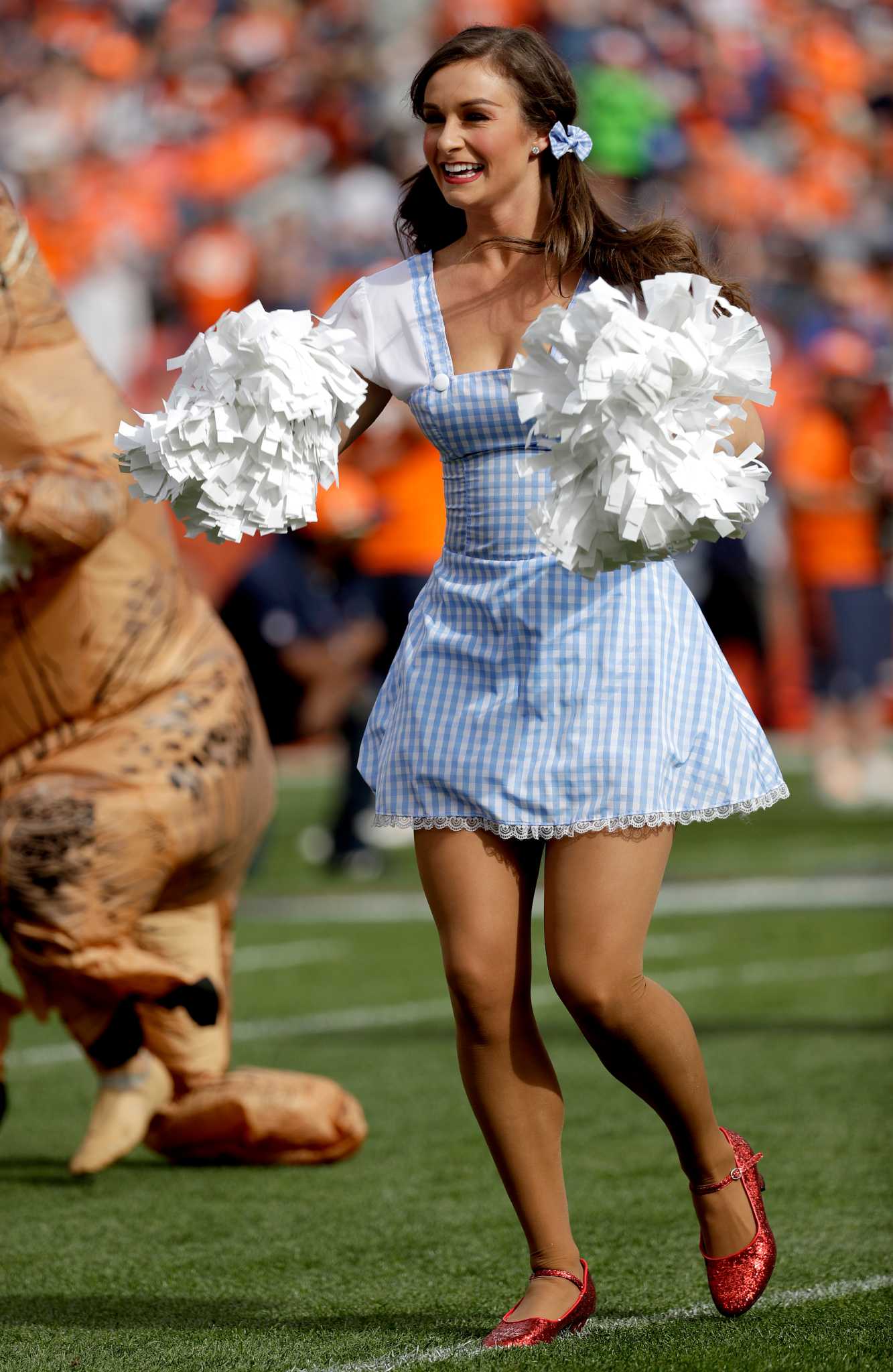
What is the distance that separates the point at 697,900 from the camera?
28.7ft

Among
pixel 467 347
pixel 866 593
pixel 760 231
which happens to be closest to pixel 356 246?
pixel 760 231

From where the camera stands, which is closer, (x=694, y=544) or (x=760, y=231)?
(x=694, y=544)

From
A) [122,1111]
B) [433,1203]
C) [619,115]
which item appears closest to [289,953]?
[122,1111]

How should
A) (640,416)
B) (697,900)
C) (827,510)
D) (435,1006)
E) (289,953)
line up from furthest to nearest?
(827,510), (697,900), (289,953), (435,1006), (640,416)

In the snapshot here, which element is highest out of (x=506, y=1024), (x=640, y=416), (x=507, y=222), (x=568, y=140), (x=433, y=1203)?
(x=568, y=140)

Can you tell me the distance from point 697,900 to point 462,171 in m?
5.93

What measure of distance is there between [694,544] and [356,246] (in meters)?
12.1

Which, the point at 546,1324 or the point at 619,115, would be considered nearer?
the point at 546,1324

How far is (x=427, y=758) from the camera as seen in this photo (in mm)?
3125

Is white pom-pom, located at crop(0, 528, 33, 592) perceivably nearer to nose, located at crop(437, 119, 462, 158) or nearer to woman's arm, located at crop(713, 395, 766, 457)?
nose, located at crop(437, 119, 462, 158)

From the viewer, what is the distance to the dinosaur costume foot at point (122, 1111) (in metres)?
4.47

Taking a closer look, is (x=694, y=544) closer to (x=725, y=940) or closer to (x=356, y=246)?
(x=725, y=940)

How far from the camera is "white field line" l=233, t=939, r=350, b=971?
7523 mm

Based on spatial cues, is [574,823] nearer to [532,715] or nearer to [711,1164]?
[532,715]
